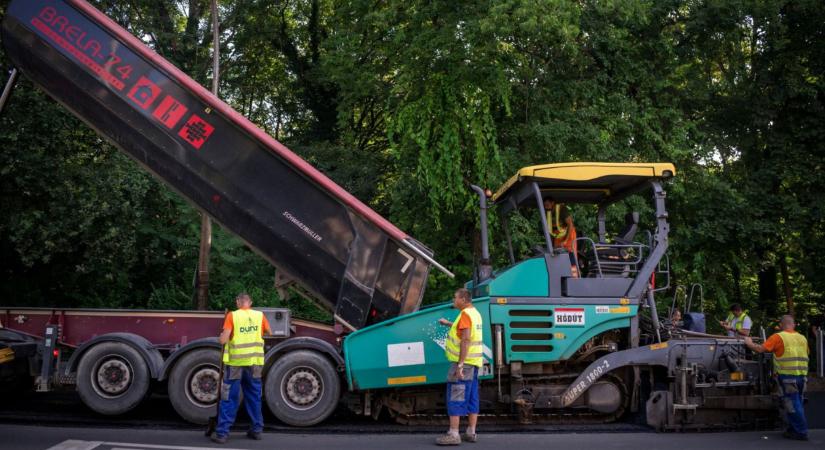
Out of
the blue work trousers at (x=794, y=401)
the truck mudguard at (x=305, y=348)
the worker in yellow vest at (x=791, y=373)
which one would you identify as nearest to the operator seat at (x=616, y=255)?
the worker in yellow vest at (x=791, y=373)

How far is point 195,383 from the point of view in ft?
27.6

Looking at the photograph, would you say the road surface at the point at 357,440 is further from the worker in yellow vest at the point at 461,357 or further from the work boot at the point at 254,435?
the worker in yellow vest at the point at 461,357

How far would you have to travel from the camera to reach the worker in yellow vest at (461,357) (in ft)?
23.8

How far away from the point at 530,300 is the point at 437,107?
246 inches

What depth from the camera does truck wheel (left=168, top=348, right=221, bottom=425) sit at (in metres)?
8.34

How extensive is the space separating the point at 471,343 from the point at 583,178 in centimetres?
236

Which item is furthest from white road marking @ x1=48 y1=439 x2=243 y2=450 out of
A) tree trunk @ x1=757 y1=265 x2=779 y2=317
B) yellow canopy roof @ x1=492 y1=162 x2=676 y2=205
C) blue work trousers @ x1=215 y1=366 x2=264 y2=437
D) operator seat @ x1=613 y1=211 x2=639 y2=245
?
tree trunk @ x1=757 y1=265 x2=779 y2=317

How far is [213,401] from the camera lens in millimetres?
8383

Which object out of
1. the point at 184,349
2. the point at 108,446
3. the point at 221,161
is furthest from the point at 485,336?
the point at 108,446

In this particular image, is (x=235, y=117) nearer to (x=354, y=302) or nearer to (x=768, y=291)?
(x=354, y=302)

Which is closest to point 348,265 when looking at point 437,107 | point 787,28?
point 437,107

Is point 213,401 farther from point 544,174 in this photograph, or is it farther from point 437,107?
point 437,107

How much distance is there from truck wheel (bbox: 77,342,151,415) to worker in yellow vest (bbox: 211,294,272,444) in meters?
1.48

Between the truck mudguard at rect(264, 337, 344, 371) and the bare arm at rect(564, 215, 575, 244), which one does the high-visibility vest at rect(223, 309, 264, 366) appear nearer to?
the truck mudguard at rect(264, 337, 344, 371)
